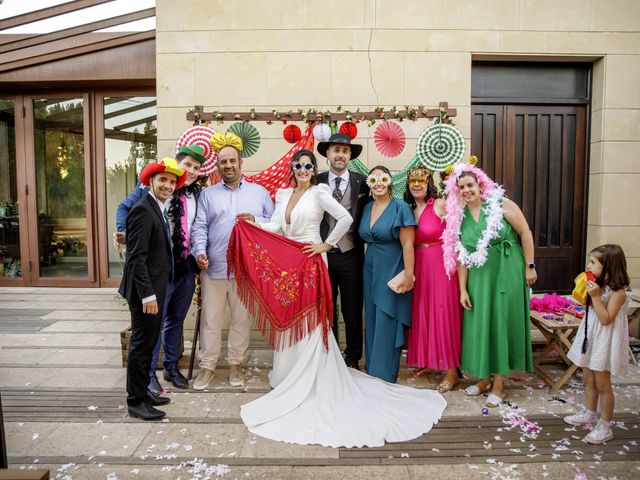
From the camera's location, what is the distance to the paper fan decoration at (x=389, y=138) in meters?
4.56

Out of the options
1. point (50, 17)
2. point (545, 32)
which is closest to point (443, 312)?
point (545, 32)

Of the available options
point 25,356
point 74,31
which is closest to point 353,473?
point 25,356

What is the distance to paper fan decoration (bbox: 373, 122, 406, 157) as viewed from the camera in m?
4.56

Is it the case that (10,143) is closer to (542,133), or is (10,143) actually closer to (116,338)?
(116,338)

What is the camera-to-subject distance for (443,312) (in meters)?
3.72

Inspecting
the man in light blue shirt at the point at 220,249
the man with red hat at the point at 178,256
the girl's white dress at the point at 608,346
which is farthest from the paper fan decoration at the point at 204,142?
the girl's white dress at the point at 608,346

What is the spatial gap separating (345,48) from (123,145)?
3993 mm

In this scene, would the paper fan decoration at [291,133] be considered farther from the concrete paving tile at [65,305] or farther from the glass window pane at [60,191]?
the glass window pane at [60,191]

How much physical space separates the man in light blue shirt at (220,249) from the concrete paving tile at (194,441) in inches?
26.5

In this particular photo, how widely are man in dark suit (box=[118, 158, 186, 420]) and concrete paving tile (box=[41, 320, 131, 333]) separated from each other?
2.31 metres

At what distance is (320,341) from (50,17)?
19.1 feet

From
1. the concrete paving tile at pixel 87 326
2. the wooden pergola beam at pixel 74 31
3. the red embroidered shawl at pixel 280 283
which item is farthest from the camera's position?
the wooden pergola beam at pixel 74 31

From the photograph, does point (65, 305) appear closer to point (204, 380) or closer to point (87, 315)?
point (87, 315)

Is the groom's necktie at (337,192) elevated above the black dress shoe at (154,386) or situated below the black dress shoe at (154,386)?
above
